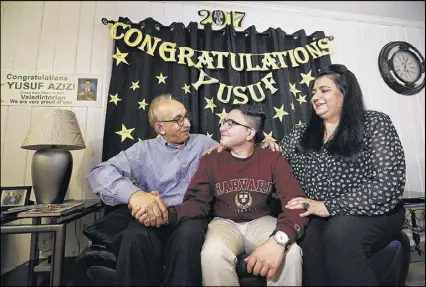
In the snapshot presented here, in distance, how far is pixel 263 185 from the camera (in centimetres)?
117

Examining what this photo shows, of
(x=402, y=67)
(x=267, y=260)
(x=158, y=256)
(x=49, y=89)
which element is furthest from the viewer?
(x=402, y=67)

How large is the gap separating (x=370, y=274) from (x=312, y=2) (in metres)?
2.17

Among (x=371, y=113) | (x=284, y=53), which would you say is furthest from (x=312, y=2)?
(x=371, y=113)

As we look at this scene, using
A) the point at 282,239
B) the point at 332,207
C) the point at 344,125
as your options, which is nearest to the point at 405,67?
the point at 344,125

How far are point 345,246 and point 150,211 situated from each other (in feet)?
2.56

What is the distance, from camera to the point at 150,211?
103 cm

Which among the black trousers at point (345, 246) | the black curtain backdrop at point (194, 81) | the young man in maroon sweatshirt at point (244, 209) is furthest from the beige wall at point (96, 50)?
the black trousers at point (345, 246)

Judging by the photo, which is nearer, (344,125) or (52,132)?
(344,125)

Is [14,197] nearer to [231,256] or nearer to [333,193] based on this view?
[231,256]

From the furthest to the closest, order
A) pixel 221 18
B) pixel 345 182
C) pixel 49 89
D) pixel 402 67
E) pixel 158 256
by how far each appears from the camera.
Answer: pixel 402 67, pixel 221 18, pixel 49 89, pixel 345 182, pixel 158 256

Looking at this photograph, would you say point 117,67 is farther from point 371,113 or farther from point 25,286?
point 371,113

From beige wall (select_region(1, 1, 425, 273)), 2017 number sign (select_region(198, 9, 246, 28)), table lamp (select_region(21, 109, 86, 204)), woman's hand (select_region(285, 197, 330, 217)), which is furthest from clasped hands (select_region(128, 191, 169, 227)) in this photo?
2017 number sign (select_region(198, 9, 246, 28))

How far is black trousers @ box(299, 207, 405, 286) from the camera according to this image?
0.88 m

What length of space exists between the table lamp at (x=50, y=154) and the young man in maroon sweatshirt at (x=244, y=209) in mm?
735
